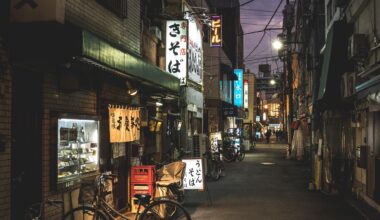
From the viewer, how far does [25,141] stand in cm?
838

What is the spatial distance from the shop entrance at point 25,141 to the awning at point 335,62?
11427 mm

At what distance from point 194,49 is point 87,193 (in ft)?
46.8

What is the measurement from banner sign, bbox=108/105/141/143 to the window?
105 inches

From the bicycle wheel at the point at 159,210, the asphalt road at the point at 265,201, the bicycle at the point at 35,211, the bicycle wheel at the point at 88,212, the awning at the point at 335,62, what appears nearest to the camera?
the bicycle at the point at 35,211

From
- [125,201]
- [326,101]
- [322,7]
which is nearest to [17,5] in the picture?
[125,201]

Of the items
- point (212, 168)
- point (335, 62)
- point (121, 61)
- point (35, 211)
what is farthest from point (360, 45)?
point (212, 168)

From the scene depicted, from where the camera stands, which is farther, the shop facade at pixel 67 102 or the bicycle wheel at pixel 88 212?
the bicycle wheel at pixel 88 212

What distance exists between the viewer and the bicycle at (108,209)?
348 inches

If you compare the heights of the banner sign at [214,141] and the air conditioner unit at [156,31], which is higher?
the air conditioner unit at [156,31]

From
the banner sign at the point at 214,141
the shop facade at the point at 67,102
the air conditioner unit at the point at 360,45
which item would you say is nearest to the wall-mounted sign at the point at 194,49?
the banner sign at the point at 214,141

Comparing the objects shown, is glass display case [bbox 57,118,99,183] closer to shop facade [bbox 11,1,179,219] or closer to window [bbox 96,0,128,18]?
shop facade [bbox 11,1,179,219]

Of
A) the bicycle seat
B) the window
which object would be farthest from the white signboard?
the window

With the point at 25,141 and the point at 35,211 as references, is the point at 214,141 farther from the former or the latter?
the point at 35,211

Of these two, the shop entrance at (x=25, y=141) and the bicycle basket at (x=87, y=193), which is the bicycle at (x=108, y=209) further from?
the shop entrance at (x=25, y=141)
